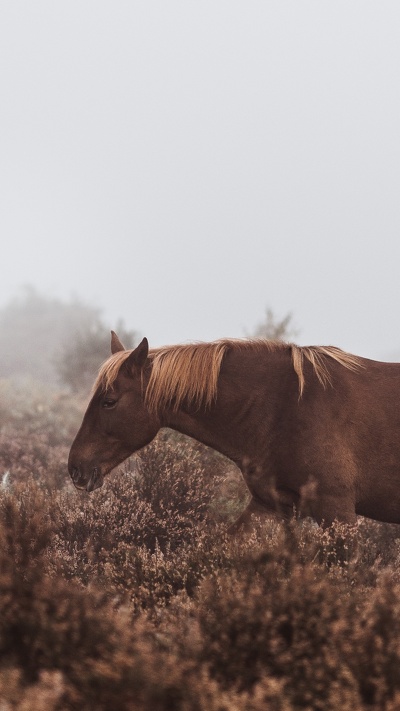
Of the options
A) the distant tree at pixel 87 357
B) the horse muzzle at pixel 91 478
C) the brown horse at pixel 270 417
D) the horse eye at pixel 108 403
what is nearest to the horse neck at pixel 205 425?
the brown horse at pixel 270 417

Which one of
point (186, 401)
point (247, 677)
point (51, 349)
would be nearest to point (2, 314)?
point (51, 349)

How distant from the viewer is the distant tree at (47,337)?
1861 cm

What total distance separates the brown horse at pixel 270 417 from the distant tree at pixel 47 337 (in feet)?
44.7

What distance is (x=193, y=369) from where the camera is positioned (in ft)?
14.6

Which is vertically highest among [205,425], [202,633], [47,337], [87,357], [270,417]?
[270,417]

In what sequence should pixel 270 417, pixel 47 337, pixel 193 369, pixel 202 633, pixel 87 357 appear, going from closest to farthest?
pixel 202 633
pixel 270 417
pixel 193 369
pixel 87 357
pixel 47 337

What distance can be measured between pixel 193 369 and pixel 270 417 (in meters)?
0.64

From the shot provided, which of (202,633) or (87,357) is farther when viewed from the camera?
(87,357)

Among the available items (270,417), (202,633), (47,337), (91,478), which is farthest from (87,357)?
(202,633)

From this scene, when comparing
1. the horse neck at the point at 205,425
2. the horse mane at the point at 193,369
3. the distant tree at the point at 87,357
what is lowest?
the distant tree at the point at 87,357

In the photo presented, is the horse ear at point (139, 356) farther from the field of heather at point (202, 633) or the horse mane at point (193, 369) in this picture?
the field of heather at point (202, 633)

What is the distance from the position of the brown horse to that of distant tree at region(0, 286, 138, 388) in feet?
44.7

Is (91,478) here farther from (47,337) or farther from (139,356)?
(47,337)

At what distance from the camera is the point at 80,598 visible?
97.3 inches
